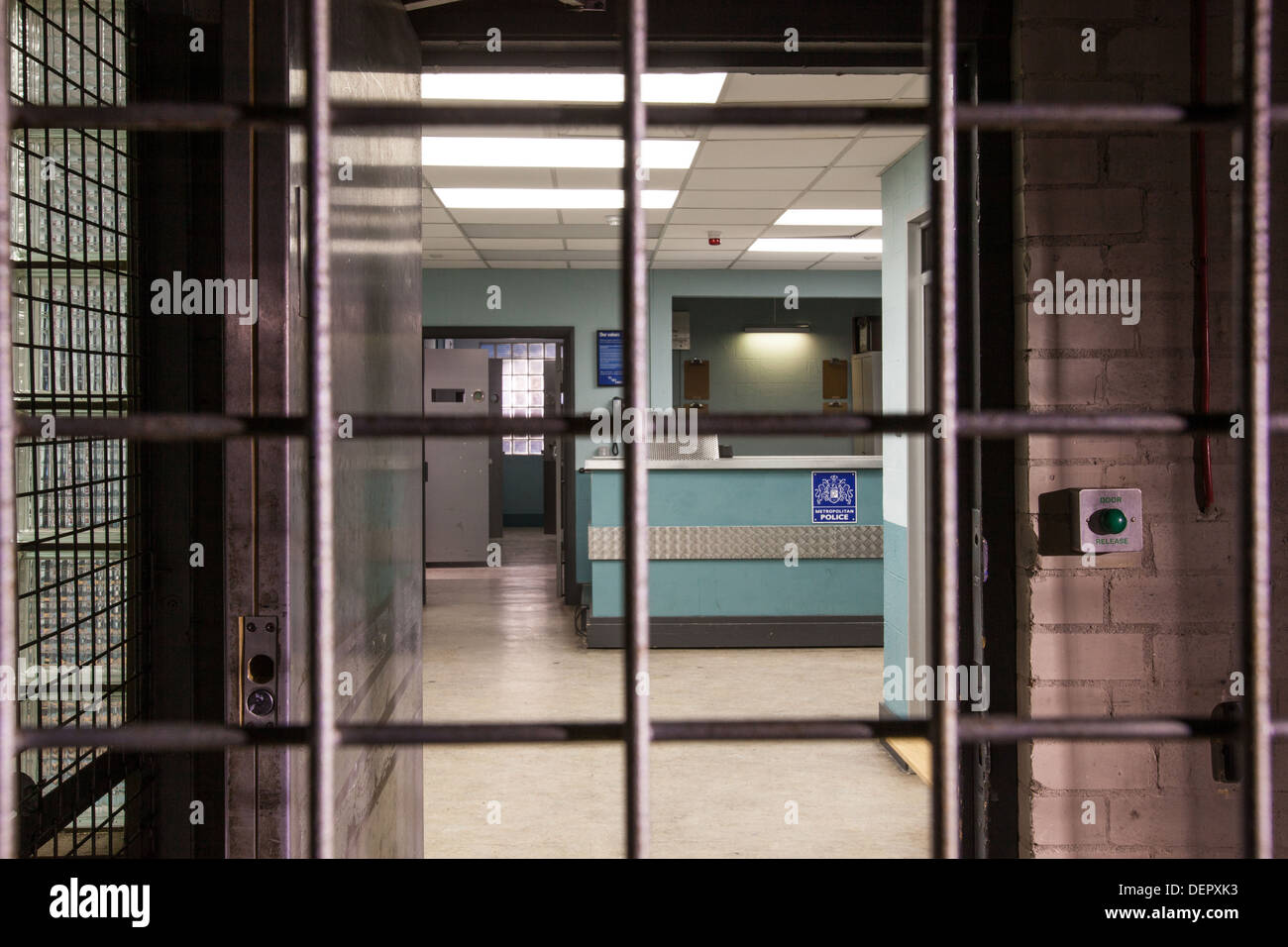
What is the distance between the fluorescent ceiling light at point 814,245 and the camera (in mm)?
7375

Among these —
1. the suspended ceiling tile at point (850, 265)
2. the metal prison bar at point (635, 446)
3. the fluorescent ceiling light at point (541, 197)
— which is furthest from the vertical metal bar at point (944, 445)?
the suspended ceiling tile at point (850, 265)

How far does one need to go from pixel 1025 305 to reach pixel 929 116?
3.43 ft

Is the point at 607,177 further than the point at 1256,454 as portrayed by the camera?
Yes

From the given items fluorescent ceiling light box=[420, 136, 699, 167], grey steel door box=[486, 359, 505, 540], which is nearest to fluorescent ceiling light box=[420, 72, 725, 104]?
fluorescent ceiling light box=[420, 136, 699, 167]

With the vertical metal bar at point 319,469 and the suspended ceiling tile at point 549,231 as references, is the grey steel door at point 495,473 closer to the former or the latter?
the suspended ceiling tile at point 549,231

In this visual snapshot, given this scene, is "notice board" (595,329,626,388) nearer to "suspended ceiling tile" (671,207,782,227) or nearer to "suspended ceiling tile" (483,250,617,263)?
"suspended ceiling tile" (483,250,617,263)

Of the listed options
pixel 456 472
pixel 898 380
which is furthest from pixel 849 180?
pixel 456 472

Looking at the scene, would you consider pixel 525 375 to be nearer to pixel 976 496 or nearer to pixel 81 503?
pixel 976 496

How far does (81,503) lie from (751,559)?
4807 millimetres

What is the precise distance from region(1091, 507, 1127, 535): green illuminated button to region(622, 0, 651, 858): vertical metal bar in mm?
1268

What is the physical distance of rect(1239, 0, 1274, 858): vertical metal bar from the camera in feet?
2.83

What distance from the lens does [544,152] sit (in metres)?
5.03
